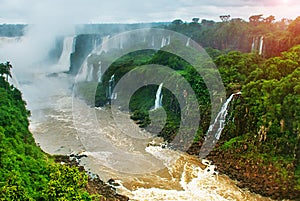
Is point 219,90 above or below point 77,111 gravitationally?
above

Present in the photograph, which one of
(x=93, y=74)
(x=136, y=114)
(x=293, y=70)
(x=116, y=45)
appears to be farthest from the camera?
(x=116, y=45)

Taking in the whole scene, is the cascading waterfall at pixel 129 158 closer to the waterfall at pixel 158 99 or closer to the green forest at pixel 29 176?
the waterfall at pixel 158 99

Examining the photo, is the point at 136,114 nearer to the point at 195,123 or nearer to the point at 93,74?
the point at 195,123

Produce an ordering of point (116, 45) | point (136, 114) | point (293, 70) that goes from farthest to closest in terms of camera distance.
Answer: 1. point (116, 45)
2. point (136, 114)
3. point (293, 70)

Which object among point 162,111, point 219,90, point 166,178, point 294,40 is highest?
point 294,40

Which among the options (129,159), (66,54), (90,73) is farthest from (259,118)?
(66,54)

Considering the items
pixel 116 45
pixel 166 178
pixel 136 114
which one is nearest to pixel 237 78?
pixel 136 114

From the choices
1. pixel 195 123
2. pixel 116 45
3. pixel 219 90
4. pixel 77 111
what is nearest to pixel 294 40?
pixel 219 90

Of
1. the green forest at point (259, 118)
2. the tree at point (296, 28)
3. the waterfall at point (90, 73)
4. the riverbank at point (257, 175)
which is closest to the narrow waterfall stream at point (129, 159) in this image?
the riverbank at point (257, 175)

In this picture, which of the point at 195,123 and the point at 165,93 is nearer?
the point at 195,123

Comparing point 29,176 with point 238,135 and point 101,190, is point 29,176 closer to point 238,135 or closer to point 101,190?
point 101,190
